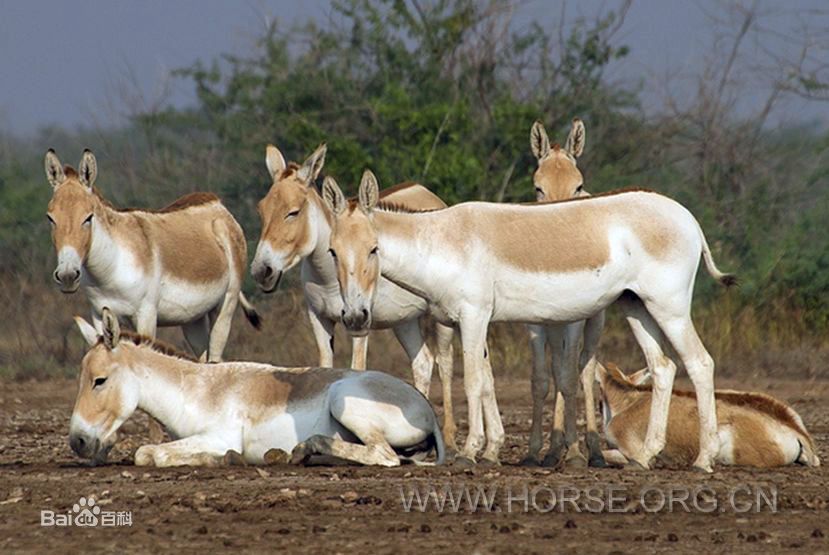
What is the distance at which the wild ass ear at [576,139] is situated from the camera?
44.6 feet

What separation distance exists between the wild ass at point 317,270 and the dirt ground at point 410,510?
1.85 metres

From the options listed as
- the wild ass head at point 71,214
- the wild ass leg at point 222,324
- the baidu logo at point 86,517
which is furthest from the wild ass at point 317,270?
the baidu logo at point 86,517

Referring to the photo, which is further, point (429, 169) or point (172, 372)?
point (429, 169)

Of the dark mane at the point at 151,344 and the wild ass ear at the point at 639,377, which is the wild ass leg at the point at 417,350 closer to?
the wild ass ear at the point at 639,377

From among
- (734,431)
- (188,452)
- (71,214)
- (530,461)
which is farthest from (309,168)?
(734,431)

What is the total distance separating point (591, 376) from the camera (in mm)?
12117

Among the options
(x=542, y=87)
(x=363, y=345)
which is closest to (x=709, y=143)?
(x=542, y=87)

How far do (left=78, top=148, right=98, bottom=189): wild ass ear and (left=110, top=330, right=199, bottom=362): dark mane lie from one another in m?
1.73

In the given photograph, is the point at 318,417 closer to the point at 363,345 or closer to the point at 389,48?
the point at 363,345

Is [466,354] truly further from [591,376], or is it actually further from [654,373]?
[591,376]

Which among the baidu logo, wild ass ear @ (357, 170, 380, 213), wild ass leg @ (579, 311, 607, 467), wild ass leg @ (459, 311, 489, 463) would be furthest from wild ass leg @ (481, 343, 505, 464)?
the baidu logo

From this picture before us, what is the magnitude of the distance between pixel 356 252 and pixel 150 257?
131 inches

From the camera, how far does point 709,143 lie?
26.8 m

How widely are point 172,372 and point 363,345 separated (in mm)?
2185
